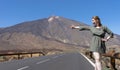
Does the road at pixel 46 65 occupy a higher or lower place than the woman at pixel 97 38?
lower

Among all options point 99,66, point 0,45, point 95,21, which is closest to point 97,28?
point 95,21

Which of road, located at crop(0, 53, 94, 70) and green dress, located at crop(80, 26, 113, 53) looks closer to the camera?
green dress, located at crop(80, 26, 113, 53)

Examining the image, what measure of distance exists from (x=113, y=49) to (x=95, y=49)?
3.85m

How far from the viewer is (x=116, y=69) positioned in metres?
13.6

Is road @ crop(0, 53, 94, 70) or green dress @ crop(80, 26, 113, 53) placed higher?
green dress @ crop(80, 26, 113, 53)

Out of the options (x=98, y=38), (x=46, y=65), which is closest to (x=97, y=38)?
(x=98, y=38)

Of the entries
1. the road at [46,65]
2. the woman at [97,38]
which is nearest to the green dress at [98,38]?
A: the woman at [97,38]

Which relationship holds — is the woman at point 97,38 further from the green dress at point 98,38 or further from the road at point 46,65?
the road at point 46,65

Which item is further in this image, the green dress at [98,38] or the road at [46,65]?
the road at [46,65]

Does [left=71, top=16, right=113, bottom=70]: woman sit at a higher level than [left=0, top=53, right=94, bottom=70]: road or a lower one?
higher

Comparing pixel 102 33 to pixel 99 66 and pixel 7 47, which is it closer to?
pixel 99 66

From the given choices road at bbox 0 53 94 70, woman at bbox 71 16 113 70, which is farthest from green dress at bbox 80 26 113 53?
road at bbox 0 53 94 70

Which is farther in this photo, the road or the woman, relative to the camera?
the road

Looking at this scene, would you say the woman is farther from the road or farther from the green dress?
the road
